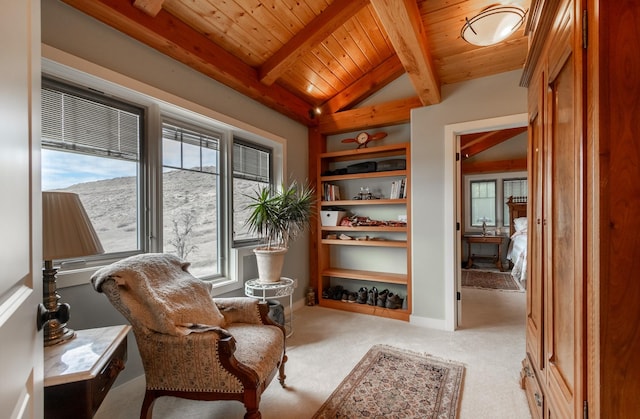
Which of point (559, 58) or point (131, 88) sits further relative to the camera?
point (131, 88)

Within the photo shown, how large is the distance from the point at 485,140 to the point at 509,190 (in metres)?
1.26

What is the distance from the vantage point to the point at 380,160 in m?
3.66

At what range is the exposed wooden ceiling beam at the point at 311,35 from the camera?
2.35 meters

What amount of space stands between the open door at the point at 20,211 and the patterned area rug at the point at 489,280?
5.09 meters

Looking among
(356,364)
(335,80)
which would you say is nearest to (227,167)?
(335,80)

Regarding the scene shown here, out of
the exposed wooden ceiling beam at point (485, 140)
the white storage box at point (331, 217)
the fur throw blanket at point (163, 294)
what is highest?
the exposed wooden ceiling beam at point (485, 140)

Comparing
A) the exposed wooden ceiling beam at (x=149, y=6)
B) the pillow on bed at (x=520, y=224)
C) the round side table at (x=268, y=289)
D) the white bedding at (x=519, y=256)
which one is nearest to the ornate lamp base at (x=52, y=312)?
the round side table at (x=268, y=289)

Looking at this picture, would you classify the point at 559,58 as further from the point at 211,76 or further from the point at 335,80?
the point at 335,80

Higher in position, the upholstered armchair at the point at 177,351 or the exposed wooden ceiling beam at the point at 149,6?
the exposed wooden ceiling beam at the point at 149,6

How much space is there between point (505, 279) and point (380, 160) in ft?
10.9

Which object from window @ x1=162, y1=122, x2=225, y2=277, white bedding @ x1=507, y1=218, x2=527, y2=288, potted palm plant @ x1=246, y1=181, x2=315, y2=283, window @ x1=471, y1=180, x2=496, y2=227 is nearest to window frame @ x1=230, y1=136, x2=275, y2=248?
window @ x1=162, y1=122, x2=225, y2=277

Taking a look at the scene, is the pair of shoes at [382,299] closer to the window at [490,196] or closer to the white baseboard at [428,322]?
the white baseboard at [428,322]

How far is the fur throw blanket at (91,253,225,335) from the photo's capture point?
144 centimetres

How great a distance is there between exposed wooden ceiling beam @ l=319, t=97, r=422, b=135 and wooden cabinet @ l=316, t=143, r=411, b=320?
321 mm
